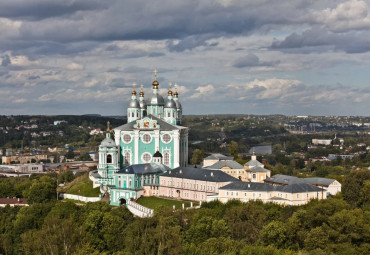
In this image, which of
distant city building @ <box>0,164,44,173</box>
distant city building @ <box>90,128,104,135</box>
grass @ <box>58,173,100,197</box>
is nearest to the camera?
grass @ <box>58,173,100,197</box>

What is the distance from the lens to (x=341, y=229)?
4334cm

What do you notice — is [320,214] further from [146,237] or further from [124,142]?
[124,142]

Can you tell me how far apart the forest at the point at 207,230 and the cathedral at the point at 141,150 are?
8.84m

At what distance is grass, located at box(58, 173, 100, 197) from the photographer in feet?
219

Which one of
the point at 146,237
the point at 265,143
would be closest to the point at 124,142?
the point at 146,237

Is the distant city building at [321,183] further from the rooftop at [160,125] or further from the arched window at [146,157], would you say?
the arched window at [146,157]

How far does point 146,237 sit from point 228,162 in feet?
80.6

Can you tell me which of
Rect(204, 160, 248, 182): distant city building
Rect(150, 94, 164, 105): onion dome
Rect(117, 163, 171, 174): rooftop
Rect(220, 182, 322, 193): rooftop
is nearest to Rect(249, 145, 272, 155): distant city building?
Rect(150, 94, 164, 105): onion dome

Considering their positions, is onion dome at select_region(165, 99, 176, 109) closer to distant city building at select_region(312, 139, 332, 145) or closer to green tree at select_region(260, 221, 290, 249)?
green tree at select_region(260, 221, 290, 249)

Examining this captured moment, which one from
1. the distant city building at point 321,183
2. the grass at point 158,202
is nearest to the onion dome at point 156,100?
the grass at point 158,202

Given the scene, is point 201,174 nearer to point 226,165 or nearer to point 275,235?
point 226,165

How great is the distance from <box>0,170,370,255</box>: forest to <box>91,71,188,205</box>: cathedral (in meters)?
8.84

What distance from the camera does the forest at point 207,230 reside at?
1587 inches

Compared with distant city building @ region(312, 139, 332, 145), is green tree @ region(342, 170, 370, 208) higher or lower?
higher
